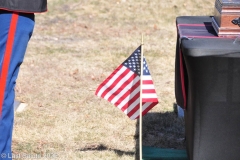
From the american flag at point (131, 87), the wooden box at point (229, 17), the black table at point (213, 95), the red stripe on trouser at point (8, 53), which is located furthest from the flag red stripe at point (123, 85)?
the red stripe on trouser at point (8, 53)

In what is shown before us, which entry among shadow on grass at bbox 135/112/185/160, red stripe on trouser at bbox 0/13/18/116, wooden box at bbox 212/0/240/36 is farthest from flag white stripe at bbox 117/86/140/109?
red stripe on trouser at bbox 0/13/18/116

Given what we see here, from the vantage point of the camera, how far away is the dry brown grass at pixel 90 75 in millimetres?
5164

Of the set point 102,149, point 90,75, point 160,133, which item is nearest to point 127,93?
point 102,149

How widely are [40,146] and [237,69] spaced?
2134mm

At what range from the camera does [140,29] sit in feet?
33.2

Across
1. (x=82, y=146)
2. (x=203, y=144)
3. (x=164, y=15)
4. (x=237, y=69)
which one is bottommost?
(x=164, y=15)

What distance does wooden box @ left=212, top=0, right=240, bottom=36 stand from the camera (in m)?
3.81

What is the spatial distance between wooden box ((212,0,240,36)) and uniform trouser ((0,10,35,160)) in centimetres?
127

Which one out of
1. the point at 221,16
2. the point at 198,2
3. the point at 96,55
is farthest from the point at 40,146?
the point at 198,2

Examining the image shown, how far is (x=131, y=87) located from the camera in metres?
4.30

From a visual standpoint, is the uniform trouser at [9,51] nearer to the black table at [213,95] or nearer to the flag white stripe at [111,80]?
the flag white stripe at [111,80]

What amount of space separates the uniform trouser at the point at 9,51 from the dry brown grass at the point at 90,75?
101 cm

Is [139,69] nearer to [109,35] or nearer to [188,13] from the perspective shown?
[109,35]

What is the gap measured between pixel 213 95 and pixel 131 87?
0.82 m
